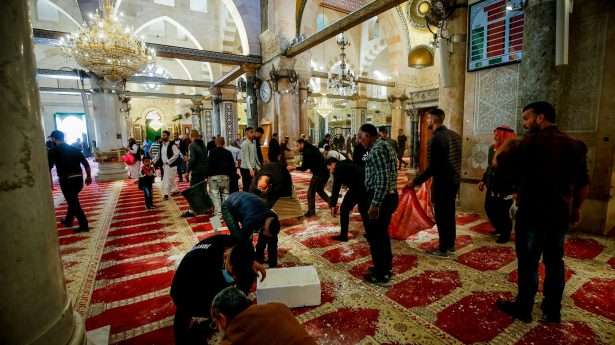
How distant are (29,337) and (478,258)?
3.45 meters

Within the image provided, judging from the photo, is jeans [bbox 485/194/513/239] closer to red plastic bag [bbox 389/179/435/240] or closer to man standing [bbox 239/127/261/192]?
red plastic bag [bbox 389/179/435/240]

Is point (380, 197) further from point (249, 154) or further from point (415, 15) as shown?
point (415, 15)

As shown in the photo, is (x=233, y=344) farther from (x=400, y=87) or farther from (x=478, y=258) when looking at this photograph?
(x=400, y=87)

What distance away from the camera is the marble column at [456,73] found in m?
4.54

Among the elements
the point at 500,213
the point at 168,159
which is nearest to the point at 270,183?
the point at 500,213

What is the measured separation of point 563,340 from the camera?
178cm

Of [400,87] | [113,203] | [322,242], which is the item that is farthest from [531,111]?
[400,87]

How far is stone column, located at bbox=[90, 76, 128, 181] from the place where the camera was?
9164 millimetres

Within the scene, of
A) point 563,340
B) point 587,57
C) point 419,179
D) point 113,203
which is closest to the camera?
point 563,340

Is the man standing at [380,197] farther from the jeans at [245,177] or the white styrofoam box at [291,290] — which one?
the jeans at [245,177]

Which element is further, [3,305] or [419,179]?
[419,179]

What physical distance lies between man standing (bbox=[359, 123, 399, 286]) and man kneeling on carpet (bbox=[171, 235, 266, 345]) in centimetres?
122

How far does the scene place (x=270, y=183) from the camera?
10.9 ft

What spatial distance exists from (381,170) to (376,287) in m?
1.01
